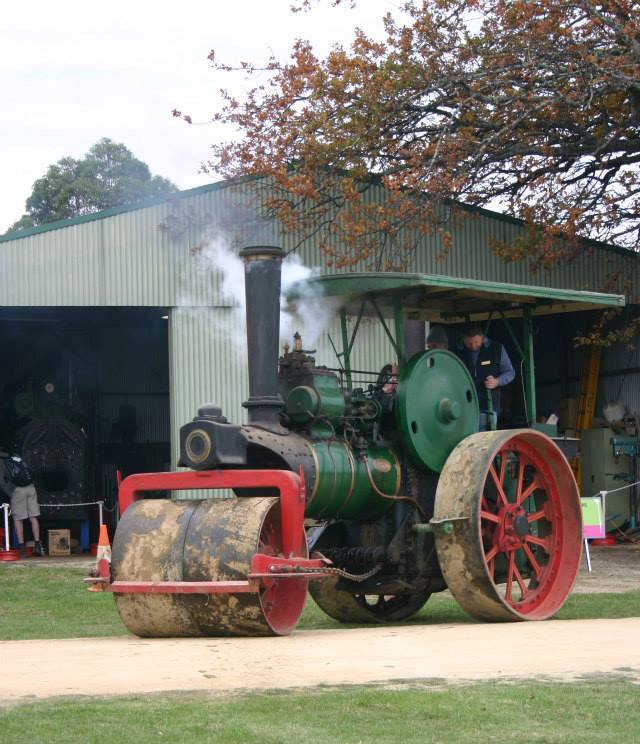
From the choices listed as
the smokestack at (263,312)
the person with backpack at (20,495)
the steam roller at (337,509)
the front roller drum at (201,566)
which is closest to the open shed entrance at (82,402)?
the person with backpack at (20,495)

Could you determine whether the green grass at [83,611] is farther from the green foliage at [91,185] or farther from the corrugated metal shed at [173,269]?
the green foliage at [91,185]

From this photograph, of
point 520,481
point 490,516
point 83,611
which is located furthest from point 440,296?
point 83,611

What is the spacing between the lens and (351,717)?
4961mm

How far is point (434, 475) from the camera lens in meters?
8.98

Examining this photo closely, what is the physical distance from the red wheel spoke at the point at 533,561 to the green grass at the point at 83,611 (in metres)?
0.40

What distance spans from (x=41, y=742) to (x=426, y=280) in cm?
460

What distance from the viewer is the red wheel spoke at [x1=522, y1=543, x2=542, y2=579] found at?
8930 mm

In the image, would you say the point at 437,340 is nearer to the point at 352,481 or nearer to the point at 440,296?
the point at 440,296

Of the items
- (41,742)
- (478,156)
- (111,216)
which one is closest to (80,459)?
(111,216)

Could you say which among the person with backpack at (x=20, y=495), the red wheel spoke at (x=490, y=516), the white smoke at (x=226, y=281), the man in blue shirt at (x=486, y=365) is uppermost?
the white smoke at (x=226, y=281)

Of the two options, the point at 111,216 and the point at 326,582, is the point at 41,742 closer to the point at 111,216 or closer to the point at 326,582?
the point at 326,582

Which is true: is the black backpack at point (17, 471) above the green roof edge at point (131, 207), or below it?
below

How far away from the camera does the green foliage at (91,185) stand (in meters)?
46.8

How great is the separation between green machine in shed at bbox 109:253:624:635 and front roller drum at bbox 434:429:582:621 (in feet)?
0.04
